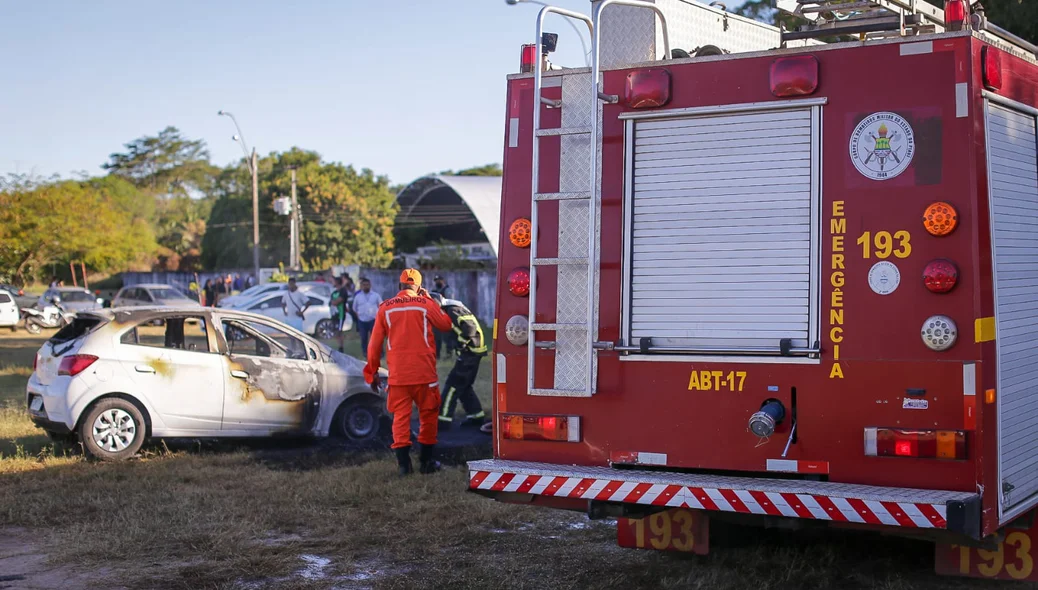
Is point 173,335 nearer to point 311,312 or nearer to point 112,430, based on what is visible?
point 112,430

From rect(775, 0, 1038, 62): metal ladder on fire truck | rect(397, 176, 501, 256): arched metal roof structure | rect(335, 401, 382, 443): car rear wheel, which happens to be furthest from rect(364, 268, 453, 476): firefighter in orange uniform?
rect(397, 176, 501, 256): arched metal roof structure

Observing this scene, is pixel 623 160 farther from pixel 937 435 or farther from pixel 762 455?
pixel 937 435

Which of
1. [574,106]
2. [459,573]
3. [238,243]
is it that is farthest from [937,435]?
[238,243]

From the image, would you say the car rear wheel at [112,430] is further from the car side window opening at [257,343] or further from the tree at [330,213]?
the tree at [330,213]

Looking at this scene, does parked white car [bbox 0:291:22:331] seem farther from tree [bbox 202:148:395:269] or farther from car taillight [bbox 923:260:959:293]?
car taillight [bbox 923:260:959:293]

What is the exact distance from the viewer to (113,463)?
1002cm

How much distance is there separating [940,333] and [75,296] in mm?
37370

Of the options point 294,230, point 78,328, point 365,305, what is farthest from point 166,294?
point 78,328

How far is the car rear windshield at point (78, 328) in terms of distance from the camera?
34.3 ft

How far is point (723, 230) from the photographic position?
5.48 meters

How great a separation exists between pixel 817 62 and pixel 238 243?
60351mm

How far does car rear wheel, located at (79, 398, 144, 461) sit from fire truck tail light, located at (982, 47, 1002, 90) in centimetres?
806

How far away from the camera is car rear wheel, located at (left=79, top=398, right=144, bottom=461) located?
10.1 metres

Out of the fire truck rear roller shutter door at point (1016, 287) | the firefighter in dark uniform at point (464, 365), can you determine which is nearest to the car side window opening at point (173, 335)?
the firefighter in dark uniform at point (464, 365)
